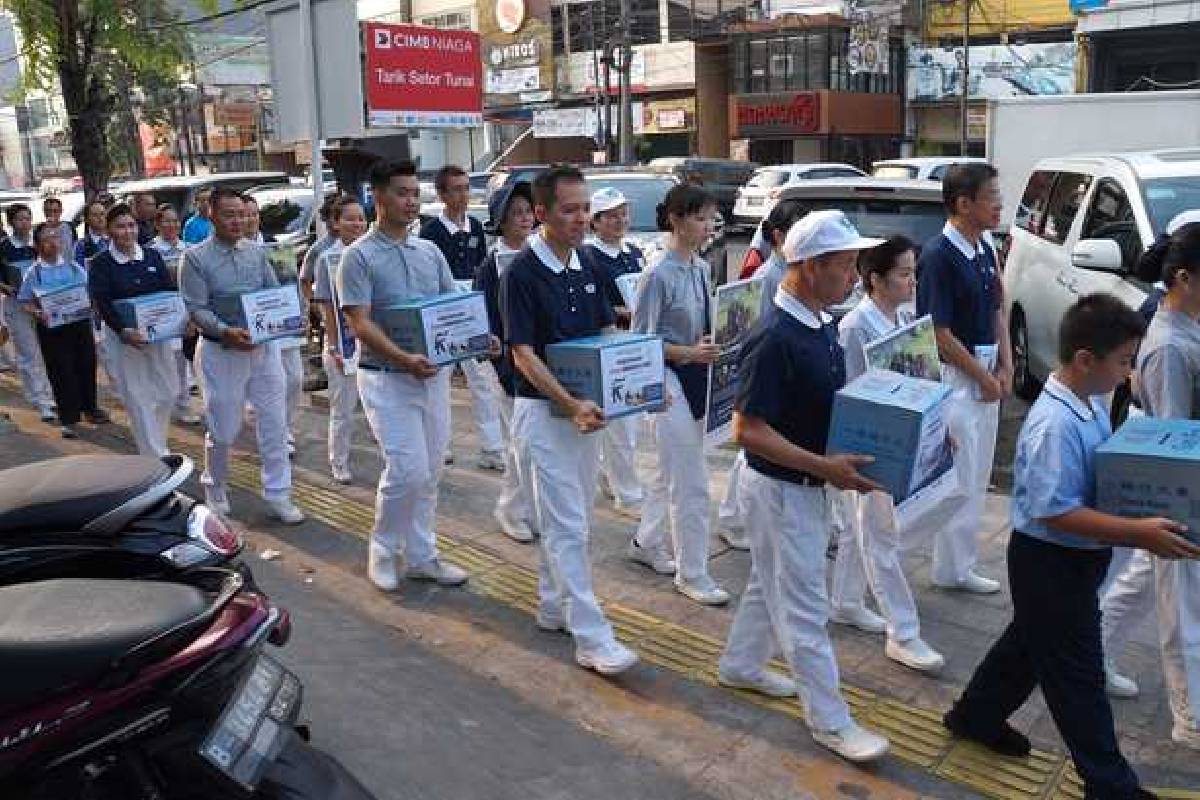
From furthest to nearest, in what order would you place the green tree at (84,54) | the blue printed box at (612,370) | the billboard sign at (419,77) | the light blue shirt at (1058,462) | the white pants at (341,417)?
the green tree at (84,54) → the billboard sign at (419,77) → the white pants at (341,417) → the blue printed box at (612,370) → the light blue shirt at (1058,462)

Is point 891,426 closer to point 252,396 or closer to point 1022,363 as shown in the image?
point 252,396

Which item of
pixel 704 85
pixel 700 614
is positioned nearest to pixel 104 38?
pixel 700 614

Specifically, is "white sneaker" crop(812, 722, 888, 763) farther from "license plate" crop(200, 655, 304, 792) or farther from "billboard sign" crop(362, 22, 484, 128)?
"billboard sign" crop(362, 22, 484, 128)

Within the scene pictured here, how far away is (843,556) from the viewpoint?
443 centimetres

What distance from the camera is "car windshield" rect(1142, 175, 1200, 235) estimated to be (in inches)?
261

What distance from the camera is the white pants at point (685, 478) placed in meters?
4.69

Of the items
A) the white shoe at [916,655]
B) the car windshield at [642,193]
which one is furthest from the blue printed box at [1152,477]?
the car windshield at [642,193]

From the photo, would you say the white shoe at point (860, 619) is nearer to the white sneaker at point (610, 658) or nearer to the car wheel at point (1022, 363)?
the white sneaker at point (610, 658)

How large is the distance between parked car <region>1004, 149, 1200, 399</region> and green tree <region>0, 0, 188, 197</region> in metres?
9.50

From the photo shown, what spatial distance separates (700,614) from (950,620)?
1049mm

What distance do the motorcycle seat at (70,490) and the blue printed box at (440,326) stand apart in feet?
5.39

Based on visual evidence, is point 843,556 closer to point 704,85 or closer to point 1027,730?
point 1027,730

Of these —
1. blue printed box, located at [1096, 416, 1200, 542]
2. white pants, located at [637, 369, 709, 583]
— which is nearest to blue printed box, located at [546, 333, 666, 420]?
white pants, located at [637, 369, 709, 583]

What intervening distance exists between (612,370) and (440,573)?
1654mm
